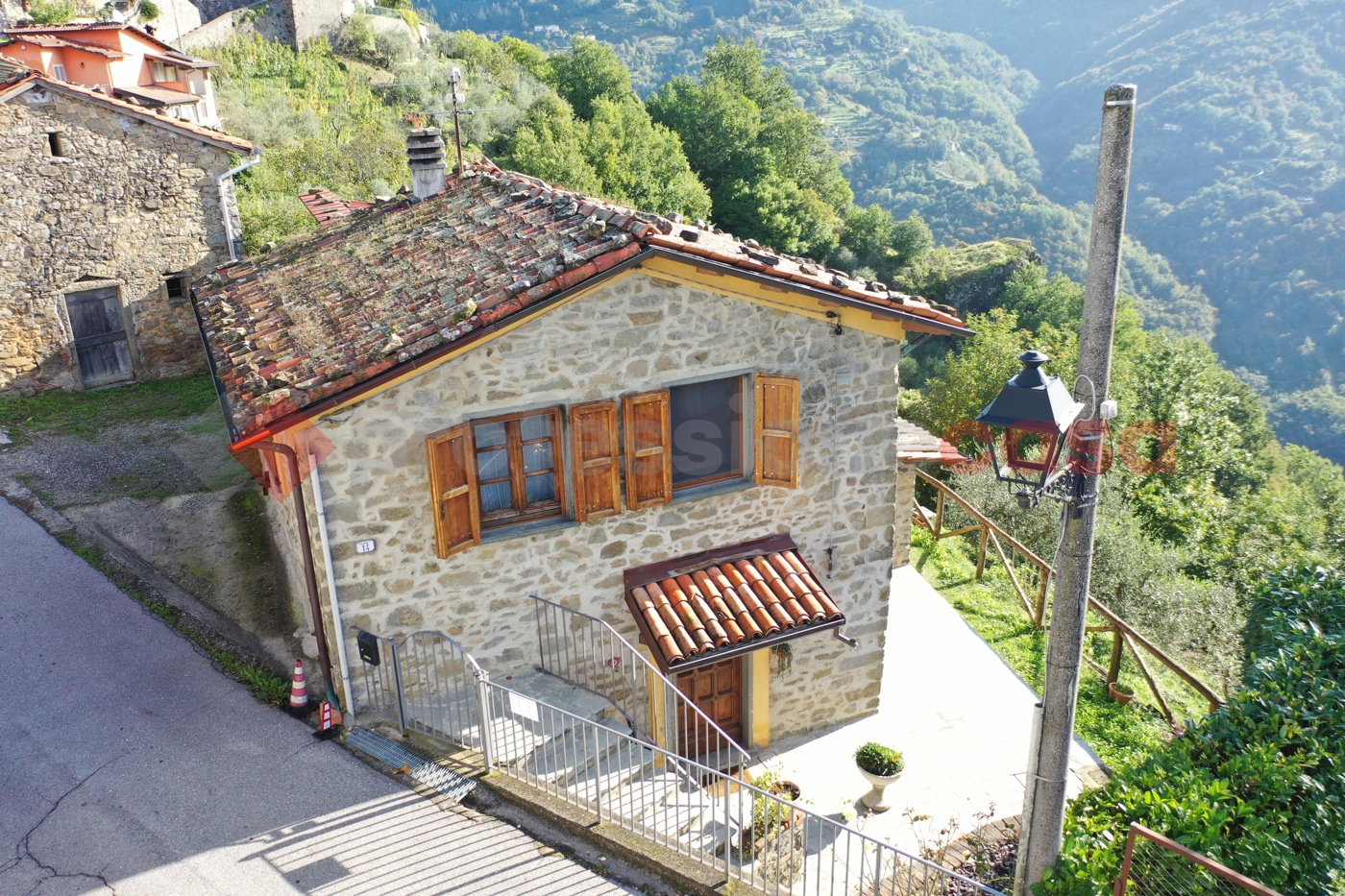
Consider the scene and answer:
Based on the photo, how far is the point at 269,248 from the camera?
12.1 m

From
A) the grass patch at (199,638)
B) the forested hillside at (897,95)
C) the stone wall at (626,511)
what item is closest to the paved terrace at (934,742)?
the stone wall at (626,511)

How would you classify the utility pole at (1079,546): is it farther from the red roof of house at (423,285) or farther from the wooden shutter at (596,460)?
the wooden shutter at (596,460)

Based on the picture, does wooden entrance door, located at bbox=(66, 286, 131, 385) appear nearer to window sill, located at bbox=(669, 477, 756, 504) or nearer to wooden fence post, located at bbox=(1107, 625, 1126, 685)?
window sill, located at bbox=(669, 477, 756, 504)

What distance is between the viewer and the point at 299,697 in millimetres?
8445

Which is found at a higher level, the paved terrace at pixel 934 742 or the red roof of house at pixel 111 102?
the red roof of house at pixel 111 102

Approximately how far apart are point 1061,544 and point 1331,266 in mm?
74617

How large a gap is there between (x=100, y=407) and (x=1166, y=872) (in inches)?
662

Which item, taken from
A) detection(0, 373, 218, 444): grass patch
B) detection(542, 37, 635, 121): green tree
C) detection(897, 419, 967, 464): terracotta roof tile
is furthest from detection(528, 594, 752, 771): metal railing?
detection(542, 37, 635, 121): green tree

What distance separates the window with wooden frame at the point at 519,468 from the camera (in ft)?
27.4

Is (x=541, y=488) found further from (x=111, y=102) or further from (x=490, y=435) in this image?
(x=111, y=102)

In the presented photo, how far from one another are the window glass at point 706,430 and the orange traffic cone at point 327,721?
11.8ft

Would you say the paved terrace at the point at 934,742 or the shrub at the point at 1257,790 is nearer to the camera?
the shrub at the point at 1257,790

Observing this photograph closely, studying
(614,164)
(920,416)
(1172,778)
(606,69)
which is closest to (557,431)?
(1172,778)

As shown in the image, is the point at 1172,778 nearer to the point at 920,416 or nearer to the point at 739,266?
the point at 739,266
